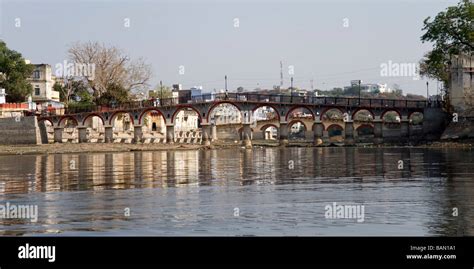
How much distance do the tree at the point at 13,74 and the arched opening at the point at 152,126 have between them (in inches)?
711

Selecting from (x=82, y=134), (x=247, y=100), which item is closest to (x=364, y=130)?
(x=247, y=100)

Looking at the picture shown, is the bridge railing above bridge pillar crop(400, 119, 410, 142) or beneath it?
above

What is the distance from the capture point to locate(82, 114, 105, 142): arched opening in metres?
118

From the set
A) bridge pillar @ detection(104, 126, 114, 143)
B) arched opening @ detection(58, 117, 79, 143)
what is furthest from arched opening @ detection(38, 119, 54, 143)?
bridge pillar @ detection(104, 126, 114, 143)

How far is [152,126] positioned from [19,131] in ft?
182

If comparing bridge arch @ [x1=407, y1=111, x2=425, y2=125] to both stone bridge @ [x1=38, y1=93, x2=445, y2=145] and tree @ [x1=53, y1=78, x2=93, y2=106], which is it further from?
tree @ [x1=53, y1=78, x2=93, y2=106]

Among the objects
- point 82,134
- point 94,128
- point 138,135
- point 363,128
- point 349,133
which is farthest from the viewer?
point 363,128

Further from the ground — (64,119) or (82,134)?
(64,119)

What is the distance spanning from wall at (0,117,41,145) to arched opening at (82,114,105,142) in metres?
17.3

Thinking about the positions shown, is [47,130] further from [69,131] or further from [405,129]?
[405,129]

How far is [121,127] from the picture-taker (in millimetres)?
136875

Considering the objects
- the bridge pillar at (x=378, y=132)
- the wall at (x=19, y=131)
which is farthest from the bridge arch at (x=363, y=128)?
the wall at (x=19, y=131)
